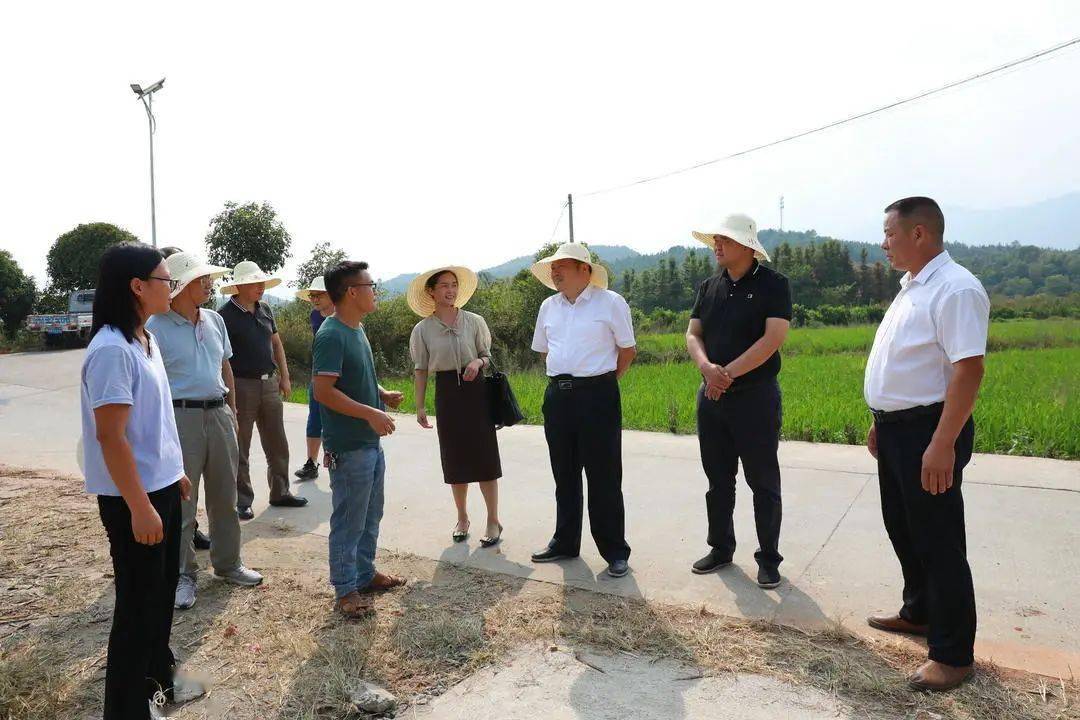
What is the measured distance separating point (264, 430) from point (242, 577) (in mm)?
1631

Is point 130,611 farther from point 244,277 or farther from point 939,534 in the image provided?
point 244,277

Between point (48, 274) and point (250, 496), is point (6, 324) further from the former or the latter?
point (250, 496)

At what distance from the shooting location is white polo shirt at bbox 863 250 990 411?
2.70 m

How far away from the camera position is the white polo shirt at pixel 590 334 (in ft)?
13.5

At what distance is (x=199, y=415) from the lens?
3.93 m

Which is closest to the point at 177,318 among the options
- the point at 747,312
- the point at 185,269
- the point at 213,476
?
the point at 185,269

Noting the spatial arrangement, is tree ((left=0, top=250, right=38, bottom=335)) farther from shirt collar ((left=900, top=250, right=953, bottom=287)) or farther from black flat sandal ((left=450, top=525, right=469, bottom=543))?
shirt collar ((left=900, top=250, right=953, bottom=287))

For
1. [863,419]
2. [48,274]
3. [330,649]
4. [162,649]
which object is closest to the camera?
[162,649]

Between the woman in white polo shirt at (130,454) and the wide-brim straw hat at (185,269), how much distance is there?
1194mm

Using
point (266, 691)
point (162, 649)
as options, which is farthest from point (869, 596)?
point (162, 649)

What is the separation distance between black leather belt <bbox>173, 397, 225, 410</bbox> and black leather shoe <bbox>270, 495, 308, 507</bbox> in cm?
179

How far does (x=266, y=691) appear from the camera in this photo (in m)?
2.93

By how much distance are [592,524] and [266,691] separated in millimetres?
1944

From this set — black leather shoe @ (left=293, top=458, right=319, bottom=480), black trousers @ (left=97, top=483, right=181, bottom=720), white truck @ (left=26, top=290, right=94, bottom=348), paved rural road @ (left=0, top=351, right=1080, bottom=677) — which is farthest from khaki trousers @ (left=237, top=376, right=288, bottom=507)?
white truck @ (left=26, top=290, right=94, bottom=348)
